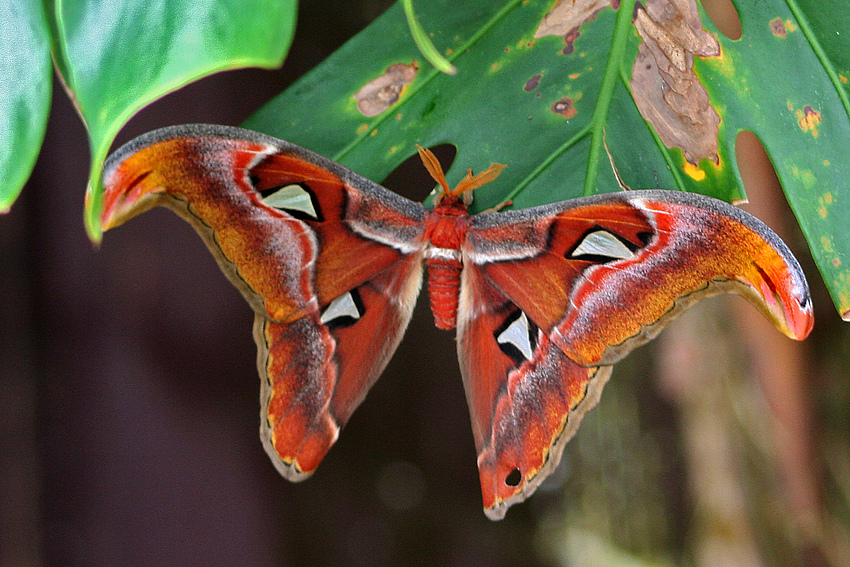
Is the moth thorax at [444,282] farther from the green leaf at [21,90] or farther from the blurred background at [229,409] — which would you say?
the blurred background at [229,409]

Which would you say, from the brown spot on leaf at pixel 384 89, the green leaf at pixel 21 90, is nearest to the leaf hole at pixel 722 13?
the brown spot on leaf at pixel 384 89

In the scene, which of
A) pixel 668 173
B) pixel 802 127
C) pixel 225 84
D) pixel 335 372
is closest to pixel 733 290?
pixel 668 173

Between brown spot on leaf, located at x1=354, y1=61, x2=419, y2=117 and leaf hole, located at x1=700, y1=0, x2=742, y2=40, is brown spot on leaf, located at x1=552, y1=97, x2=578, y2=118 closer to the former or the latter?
brown spot on leaf, located at x1=354, y1=61, x2=419, y2=117

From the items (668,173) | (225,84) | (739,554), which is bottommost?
(739,554)

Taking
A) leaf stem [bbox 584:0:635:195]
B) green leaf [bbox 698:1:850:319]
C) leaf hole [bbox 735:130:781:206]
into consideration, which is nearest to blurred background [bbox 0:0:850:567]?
leaf hole [bbox 735:130:781:206]

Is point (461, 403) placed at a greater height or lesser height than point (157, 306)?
lesser

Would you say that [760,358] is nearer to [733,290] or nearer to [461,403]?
[461,403]

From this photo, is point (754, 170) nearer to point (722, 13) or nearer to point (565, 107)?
point (722, 13)
